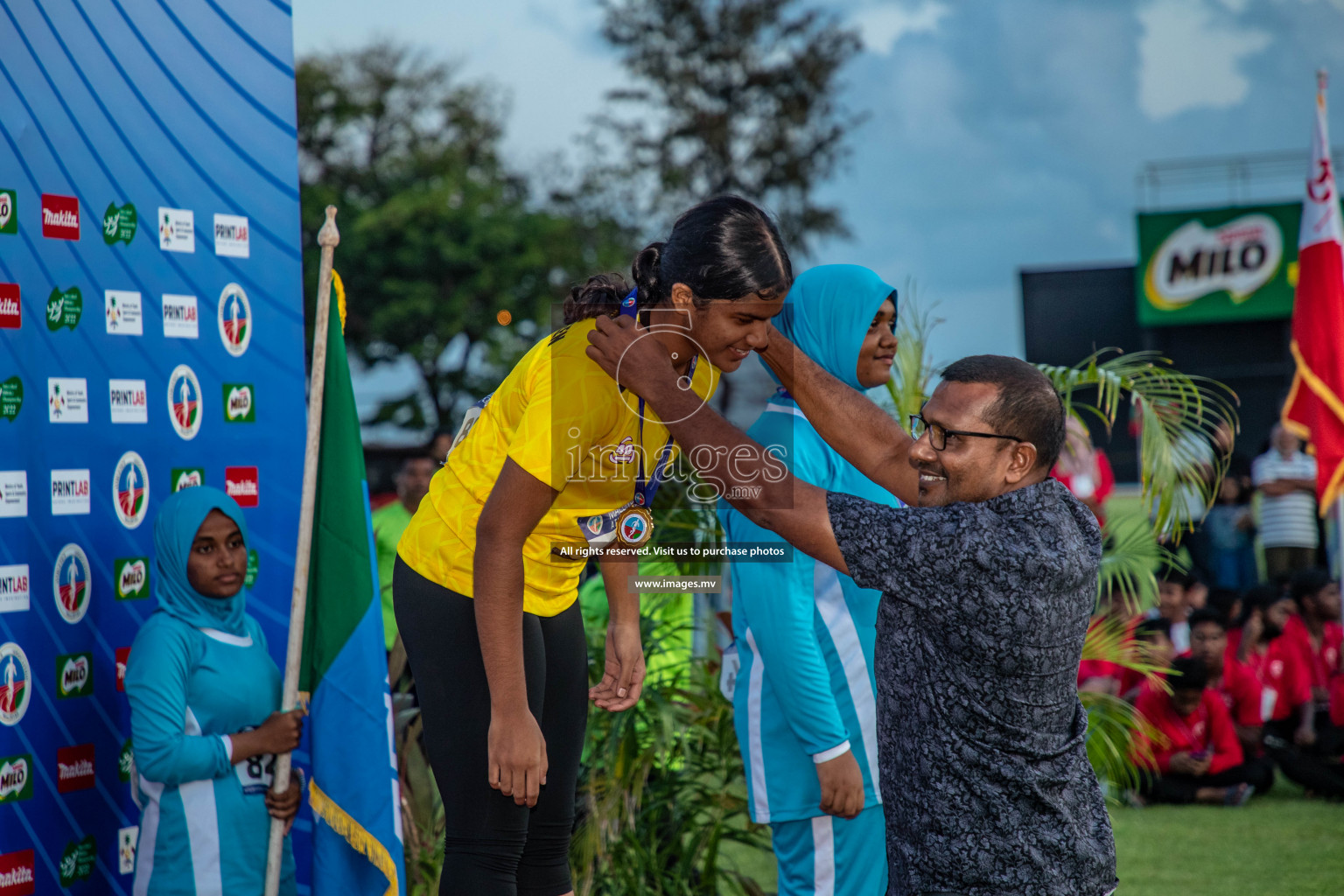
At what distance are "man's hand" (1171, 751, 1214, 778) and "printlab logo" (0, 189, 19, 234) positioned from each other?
5.81m

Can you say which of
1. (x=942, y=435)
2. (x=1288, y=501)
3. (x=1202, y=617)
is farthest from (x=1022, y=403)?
(x=1288, y=501)

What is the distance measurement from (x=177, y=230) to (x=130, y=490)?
2.54ft

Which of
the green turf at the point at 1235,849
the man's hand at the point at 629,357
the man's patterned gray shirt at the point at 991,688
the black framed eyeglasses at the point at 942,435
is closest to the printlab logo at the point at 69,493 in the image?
the man's hand at the point at 629,357

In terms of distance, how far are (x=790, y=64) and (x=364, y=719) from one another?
77.3 ft

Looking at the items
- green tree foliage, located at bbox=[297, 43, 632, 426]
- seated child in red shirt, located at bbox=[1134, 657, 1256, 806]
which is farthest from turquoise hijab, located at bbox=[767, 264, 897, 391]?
green tree foliage, located at bbox=[297, 43, 632, 426]

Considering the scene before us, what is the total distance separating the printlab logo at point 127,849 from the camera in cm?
329

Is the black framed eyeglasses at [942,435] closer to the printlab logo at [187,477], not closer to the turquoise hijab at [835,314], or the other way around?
the turquoise hijab at [835,314]

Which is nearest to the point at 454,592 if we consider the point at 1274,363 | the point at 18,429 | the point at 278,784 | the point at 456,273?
the point at 278,784

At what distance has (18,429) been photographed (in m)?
3.05

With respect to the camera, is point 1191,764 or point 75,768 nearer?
point 75,768

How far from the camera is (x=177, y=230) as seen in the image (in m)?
3.41

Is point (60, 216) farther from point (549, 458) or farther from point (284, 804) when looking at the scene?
point (549, 458)

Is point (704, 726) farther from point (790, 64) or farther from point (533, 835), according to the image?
point (790, 64)

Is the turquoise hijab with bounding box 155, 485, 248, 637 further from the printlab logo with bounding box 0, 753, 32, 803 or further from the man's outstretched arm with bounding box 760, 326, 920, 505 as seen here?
the man's outstretched arm with bounding box 760, 326, 920, 505
